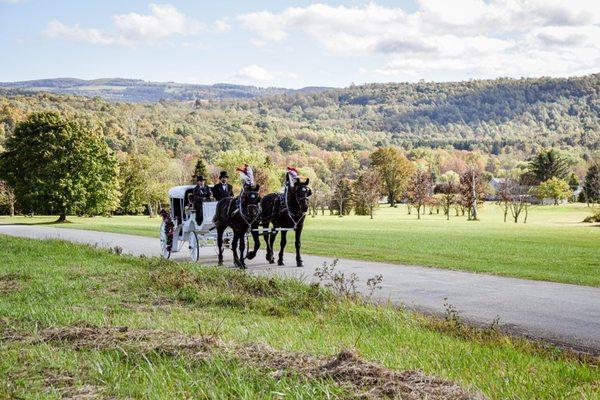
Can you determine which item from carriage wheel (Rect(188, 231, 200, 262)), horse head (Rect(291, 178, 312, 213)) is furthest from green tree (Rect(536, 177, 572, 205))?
horse head (Rect(291, 178, 312, 213))

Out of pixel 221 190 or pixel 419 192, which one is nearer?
pixel 221 190

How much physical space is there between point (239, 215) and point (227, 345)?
40.4 ft

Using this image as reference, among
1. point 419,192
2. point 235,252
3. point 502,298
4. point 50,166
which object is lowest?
point 502,298

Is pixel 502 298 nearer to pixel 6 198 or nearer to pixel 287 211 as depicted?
pixel 287 211

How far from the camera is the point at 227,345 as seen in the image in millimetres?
6305

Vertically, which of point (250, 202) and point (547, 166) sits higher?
point (547, 166)

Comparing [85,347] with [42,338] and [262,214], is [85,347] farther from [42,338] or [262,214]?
[262,214]

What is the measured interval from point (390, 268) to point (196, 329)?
11.3 m

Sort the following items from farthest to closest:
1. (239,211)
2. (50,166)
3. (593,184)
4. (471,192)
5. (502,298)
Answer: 1. (593,184)
2. (471,192)
3. (50,166)
4. (239,211)
5. (502,298)

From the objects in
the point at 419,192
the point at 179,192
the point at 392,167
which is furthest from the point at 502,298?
the point at 392,167

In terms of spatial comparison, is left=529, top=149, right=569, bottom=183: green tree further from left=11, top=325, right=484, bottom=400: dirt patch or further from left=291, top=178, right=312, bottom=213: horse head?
left=11, top=325, right=484, bottom=400: dirt patch

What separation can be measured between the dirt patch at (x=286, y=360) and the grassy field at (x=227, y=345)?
25 millimetres

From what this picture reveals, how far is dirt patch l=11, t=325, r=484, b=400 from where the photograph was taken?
4.64 meters

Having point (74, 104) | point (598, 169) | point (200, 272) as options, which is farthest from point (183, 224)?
point (74, 104)
